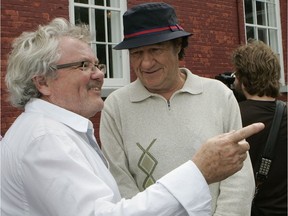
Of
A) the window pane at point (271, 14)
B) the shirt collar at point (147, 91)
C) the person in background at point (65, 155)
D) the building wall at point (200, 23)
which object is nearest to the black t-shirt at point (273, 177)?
the shirt collar at point (147, 91)

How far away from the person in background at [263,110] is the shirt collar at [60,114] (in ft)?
4.33

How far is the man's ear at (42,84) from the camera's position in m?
1.90

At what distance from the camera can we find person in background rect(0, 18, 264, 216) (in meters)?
1.51

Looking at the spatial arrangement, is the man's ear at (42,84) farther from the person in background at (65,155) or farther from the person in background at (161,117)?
the person in background at (161,117)

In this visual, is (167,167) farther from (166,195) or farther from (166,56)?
(166,195)

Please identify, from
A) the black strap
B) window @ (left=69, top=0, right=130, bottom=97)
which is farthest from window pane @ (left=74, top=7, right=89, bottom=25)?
the black strap

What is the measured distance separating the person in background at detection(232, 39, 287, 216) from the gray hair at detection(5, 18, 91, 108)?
134 cm

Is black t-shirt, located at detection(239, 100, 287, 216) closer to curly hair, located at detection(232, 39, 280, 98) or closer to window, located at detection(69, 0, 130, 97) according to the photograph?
curly hair, located at detection(232, 39, 280, 98)

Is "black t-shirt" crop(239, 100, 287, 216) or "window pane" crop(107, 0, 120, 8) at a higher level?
"window pane" crop(107, 0, 120, 8)

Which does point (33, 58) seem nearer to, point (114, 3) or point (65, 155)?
point (65, 155)

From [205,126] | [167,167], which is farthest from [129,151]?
[205,126]

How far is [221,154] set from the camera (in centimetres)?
157

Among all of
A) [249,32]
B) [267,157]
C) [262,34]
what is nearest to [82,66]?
[267,157]

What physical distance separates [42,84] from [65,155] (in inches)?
18.2
